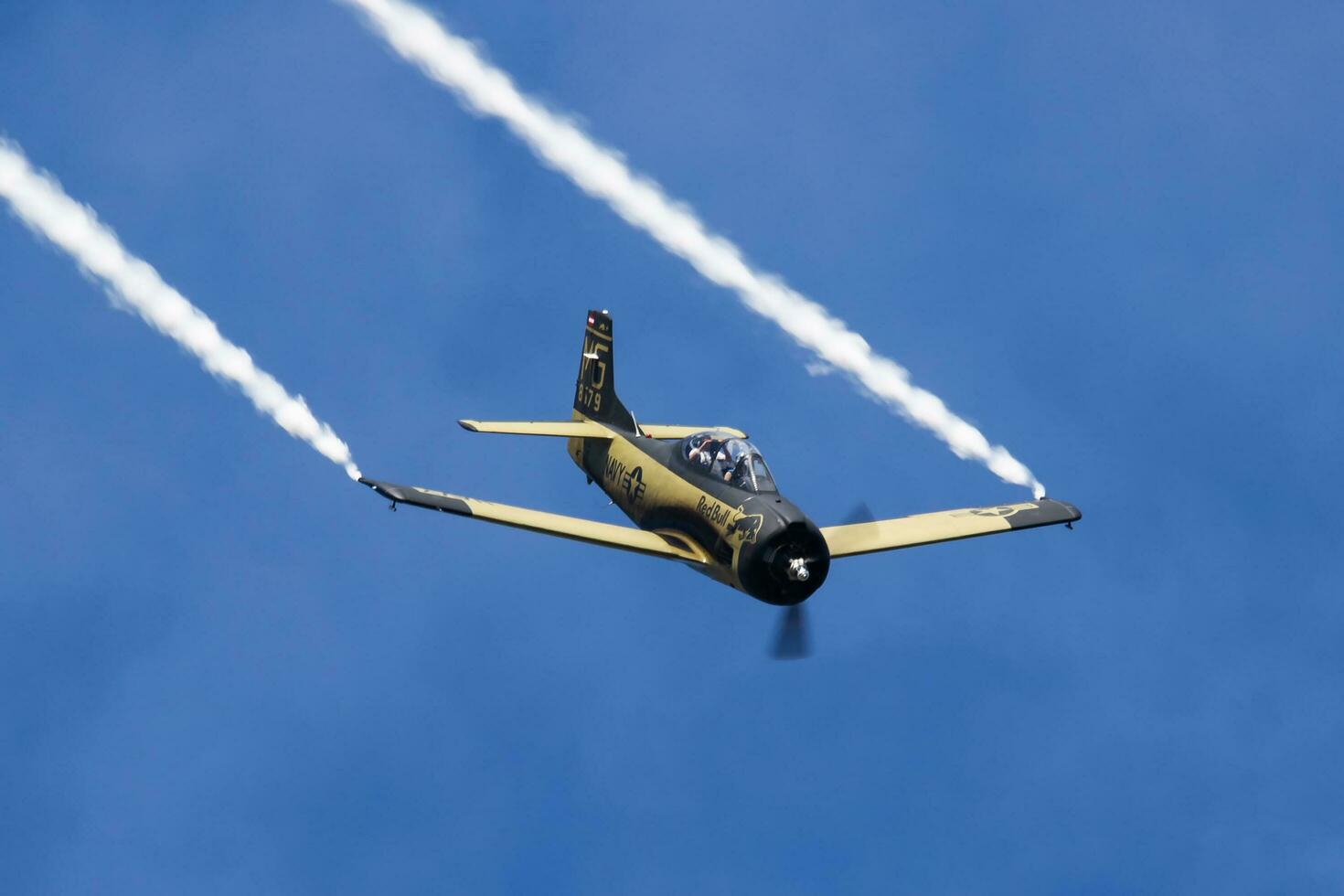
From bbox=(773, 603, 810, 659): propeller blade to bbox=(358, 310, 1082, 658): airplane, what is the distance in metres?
0.02

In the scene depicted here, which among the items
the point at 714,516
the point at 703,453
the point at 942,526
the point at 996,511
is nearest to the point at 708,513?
the point at 714,516

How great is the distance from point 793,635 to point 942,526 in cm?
594

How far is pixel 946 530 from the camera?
149 ft

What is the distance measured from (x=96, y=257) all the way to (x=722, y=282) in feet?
50.4

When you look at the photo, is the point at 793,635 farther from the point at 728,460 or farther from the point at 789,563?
the point at 728,460

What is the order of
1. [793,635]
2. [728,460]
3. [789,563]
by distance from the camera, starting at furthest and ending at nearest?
[728,460] → [793,635] → [789,563]

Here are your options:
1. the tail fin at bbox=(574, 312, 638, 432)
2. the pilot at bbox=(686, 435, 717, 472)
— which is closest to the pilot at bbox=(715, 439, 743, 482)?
the pilot at bbox=(686, 435, 717, 472)

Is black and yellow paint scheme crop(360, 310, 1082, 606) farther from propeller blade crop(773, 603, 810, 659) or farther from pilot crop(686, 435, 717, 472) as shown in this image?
propeller blade crop(773, 603, 810, 659)

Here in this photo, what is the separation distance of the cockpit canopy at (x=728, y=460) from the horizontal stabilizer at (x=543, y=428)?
516 cm

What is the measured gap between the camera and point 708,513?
140 ft

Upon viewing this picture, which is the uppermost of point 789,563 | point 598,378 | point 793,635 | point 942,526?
point 598,378

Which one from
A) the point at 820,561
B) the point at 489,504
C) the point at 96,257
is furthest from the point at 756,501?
the point at 96,257

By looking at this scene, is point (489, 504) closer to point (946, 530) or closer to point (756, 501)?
point (756, 501)

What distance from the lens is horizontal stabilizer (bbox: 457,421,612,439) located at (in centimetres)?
4856
